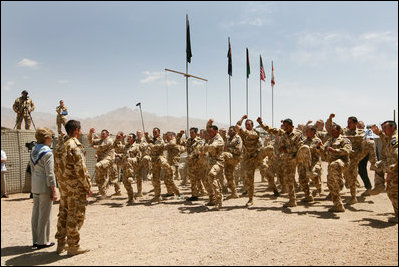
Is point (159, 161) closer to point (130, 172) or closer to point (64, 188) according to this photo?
point (130, 172)

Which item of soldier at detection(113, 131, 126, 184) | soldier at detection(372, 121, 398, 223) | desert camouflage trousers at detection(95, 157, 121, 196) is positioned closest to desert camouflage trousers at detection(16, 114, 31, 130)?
soldier at detection(113, 131, 126, 184)

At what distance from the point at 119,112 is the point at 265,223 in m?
165

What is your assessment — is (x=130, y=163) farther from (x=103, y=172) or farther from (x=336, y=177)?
(x=336, y=177)

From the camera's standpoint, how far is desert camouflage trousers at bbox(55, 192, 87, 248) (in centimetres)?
436

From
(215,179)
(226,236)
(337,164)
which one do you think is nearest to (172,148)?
(215,179)

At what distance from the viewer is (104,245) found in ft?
16.1

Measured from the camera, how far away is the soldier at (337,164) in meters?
6.45

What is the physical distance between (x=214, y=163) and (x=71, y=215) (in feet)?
13.7

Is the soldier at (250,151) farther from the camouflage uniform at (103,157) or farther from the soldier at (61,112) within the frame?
the soldier at (61,112)

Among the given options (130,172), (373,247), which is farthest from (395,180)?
(130,172)

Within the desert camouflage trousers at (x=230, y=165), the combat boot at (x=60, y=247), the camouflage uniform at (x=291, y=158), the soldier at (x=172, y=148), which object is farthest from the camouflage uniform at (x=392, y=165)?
the soldier at (x=172, y=148)

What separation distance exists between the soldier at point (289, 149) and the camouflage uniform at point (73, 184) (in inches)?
182

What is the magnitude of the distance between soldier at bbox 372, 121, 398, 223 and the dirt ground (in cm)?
56

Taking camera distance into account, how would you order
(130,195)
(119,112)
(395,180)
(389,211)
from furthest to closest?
(119,112) → (130,195) → (389,211) → (395,180)
